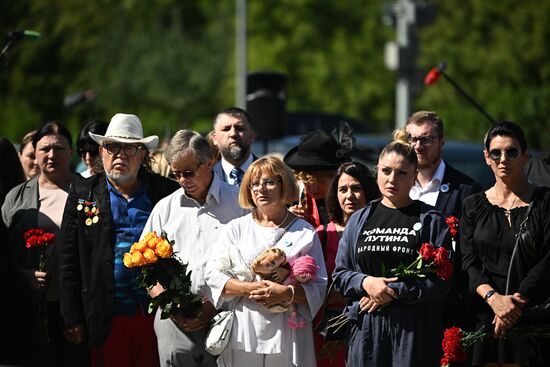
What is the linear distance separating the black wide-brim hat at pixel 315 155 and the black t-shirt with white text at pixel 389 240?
1.24 metres

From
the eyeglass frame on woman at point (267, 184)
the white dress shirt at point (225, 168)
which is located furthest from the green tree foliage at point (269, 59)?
the eyeglass frame on woman at point (267, 184)

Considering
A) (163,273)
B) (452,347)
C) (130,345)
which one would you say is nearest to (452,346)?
(452,347)

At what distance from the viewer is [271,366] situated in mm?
7277

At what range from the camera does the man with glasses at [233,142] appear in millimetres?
9086

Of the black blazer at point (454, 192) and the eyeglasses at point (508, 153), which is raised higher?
the eyeglasses at point (508, 153)

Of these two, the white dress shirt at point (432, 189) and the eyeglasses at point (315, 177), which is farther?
the eyeglasses at point (315, 177)

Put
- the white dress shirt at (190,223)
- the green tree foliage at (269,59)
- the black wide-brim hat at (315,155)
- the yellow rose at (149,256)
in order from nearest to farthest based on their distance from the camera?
the yellow rose at (149,256), the white dress shirt at (190,223), the black wide-brim hat at (315,155), the green tree foliage at (269,59)

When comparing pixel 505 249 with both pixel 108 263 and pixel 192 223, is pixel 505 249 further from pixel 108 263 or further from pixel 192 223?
pixel 108 263

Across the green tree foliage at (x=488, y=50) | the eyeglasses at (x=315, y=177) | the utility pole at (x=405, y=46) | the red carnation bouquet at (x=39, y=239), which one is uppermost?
the green tree foliage at (x=488, y=50)

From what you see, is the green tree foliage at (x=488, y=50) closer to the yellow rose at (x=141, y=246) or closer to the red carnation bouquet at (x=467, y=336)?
the red carnation bouquet at (x=467, y=336)

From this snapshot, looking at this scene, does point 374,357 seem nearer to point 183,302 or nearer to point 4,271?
point 183,302

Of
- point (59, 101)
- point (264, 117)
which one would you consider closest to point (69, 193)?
point (264, 117)

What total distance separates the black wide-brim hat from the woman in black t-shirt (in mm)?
1178

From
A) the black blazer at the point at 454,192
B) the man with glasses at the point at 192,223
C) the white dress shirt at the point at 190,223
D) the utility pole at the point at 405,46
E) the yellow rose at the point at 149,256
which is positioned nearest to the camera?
the yellow rose at the point at 149,256
